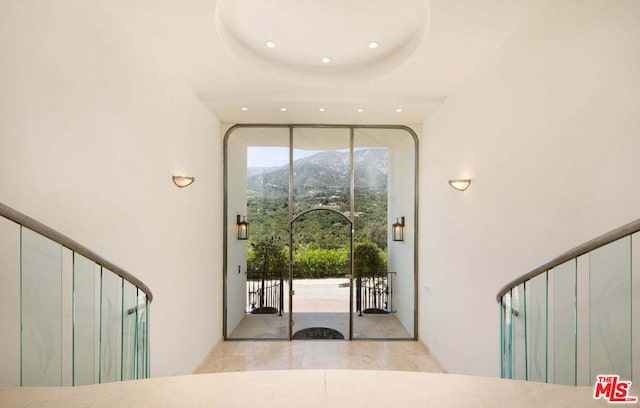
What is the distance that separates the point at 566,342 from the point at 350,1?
277 centimetres

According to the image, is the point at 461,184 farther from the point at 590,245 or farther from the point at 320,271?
the point at 320,271

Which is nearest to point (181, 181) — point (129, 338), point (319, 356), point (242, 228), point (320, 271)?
point (129, 338)

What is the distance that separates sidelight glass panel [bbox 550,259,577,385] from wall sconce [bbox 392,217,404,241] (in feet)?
10.7

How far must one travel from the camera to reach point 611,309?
1729 mm

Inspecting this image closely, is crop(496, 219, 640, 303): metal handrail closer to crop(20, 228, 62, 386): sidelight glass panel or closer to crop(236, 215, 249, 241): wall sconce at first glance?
crop(20, 228, 62, 386): sidelight glass panel

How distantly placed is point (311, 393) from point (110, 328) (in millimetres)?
1508

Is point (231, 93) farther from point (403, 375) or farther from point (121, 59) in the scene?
point (403, 375)

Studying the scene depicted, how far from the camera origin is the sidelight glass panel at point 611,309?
1.65 m

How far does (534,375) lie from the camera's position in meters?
2.23

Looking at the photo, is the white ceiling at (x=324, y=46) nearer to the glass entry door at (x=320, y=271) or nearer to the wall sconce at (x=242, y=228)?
the wall sconce at (x=242, y=228)

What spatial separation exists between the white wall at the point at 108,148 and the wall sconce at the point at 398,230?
2913 millimetres

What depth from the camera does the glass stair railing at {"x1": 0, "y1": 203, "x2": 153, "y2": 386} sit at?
162 centimetres

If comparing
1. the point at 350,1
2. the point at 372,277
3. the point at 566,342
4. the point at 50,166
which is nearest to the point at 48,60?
the point at 50,166

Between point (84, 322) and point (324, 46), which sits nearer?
point (84, 322)
